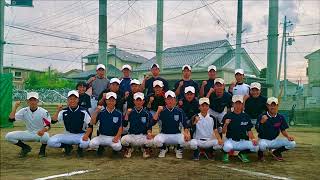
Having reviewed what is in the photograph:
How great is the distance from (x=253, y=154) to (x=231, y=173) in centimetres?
240

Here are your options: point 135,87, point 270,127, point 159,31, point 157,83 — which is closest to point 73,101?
point 135,87

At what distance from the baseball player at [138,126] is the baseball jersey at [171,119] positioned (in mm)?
284

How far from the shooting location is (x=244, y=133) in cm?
815

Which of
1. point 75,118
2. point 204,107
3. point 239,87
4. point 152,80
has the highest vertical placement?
point 152,80

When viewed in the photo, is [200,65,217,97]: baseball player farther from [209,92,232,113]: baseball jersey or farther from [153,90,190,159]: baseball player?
[153,90,190,159]: baseball player

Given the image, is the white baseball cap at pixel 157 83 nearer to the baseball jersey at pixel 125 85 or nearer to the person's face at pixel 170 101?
the person's face at pixel 170 101

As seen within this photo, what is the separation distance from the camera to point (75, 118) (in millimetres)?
8570

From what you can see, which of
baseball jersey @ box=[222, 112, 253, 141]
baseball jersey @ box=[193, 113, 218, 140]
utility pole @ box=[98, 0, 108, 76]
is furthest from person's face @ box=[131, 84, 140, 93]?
utility pole @ box=[98, 0, 108, 76]

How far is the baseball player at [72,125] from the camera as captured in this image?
8.43m

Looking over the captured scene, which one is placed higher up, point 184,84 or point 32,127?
point 184,84

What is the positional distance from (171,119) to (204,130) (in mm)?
753

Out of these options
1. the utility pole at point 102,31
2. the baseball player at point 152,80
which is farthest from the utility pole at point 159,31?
the baseball player at point 152,80

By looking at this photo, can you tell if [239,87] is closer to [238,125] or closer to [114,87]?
[238,125]

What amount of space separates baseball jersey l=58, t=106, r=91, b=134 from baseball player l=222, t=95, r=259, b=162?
304 centimetres
